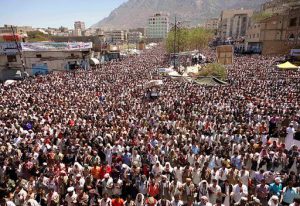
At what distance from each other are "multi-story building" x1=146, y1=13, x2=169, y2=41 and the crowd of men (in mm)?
157876

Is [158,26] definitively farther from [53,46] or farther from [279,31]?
[53,46]

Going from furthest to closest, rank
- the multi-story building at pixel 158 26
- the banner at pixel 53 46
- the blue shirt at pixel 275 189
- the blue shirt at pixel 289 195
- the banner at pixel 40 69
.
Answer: the multi-story building at pixel 158 26, the banner at pixel 40 69, the banner at pixel 53 46, the blue shirt at pixel 275 189, the blue shirt at pixel 289 195

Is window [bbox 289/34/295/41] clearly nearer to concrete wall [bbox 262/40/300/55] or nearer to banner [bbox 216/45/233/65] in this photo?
concrete wall [bbox 262/40/300/55]

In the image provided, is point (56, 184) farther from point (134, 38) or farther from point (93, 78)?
point (134, 38)

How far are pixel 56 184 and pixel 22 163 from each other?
2000mm

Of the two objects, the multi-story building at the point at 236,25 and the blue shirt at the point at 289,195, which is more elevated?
the multi-story building at the point at 236,25

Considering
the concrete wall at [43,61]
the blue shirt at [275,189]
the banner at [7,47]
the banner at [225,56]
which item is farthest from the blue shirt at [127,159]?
the banner at [7,47]

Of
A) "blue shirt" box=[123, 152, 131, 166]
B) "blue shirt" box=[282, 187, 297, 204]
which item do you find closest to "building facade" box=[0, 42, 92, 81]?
"blue shirt" box=[123, 152, 131, 166]

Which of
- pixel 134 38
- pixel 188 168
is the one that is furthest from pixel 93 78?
pixel 134 38

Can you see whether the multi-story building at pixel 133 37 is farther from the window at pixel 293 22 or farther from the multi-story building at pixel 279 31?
the window at pixel 293 22

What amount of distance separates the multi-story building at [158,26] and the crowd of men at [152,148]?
157876mm

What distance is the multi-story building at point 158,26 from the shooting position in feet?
565

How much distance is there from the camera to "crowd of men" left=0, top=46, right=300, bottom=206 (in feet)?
24.8

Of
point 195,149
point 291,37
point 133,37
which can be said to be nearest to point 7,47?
point 195,149
